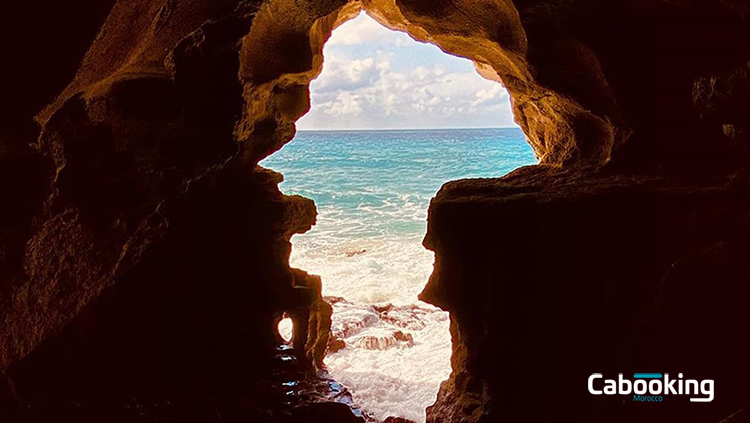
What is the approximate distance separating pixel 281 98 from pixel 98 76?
4460 millimetres

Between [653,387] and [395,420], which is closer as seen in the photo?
[653,387]

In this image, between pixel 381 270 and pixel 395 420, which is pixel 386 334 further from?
pixel 381 270

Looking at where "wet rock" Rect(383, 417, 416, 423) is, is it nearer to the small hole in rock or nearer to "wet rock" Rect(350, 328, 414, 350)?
"wet rock" Rect(350, 328, 414, 350)

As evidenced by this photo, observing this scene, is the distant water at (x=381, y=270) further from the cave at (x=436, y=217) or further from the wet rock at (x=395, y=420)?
the cave at (x=436, y=217)

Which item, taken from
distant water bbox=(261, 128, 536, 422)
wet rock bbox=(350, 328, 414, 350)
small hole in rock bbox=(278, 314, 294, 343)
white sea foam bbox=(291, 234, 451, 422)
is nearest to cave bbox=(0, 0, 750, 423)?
white sea foam bbox=(291, 234, 451, 422)

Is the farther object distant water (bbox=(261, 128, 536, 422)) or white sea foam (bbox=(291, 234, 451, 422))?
distant water (bbox=(261, 128, 536, 422))

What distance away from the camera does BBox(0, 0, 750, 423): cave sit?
135 inches

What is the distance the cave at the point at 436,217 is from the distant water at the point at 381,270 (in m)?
3.07

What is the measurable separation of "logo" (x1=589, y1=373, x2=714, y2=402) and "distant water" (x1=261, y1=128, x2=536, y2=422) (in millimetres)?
4081

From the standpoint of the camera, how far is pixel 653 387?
14.3 ft

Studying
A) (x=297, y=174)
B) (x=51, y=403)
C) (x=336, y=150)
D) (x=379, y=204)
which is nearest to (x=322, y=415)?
(x=51, y=403)

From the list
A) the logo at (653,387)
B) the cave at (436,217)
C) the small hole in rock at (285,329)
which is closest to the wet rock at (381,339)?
the small hole in rock at (285,329)

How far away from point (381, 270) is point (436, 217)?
1336 centimetres

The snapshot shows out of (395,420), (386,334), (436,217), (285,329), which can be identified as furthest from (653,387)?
(285,329)
